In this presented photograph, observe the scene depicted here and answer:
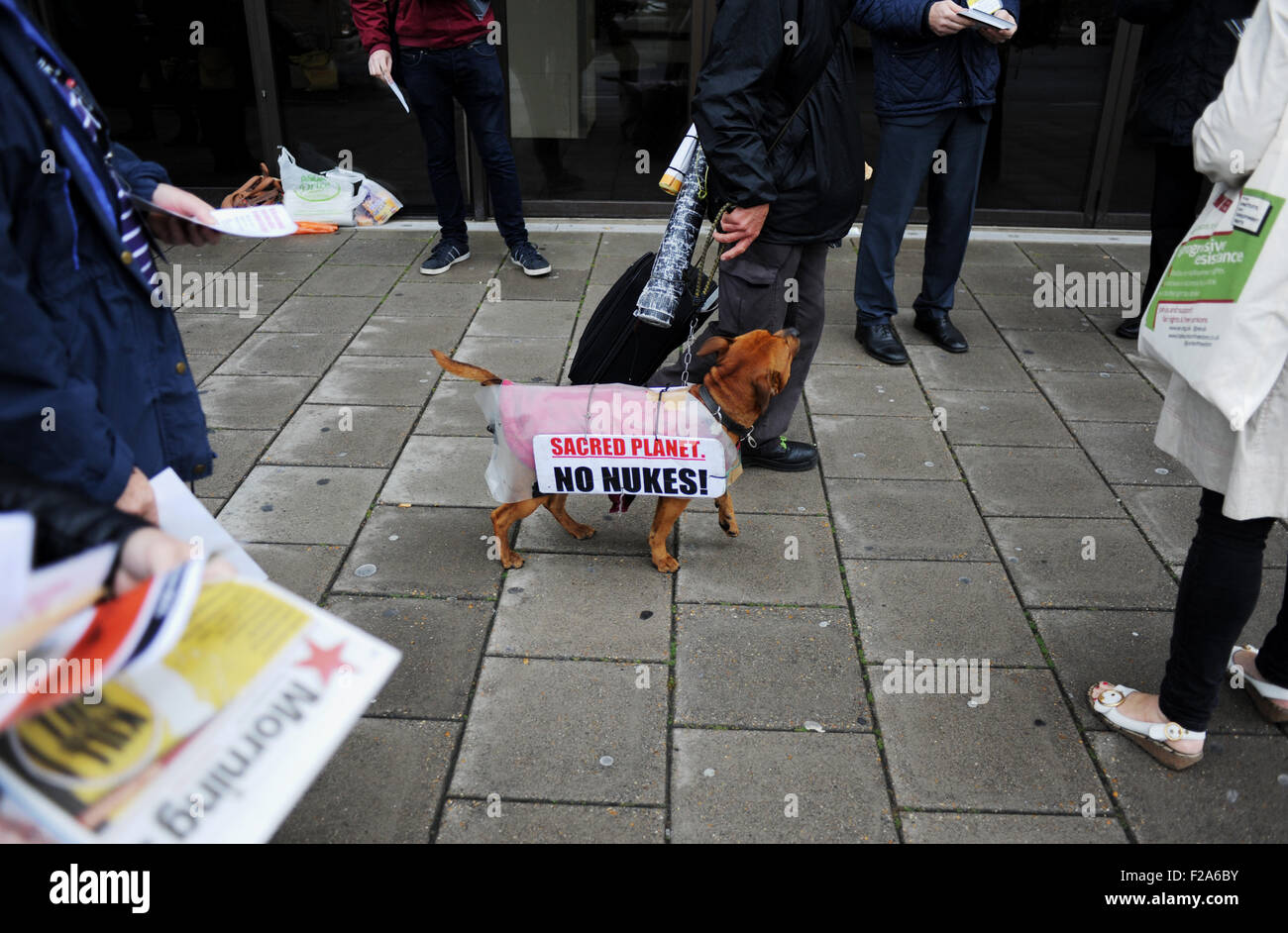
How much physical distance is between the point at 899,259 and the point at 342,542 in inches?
173

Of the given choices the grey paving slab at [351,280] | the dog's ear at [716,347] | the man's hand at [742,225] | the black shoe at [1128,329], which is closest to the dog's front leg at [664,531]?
the dog's ear at [716,347]

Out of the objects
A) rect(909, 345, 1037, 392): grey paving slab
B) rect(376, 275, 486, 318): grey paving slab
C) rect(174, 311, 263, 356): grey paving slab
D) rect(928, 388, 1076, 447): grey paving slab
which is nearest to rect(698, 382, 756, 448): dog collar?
rect(928, 388, 1076, 447): grey paving slab

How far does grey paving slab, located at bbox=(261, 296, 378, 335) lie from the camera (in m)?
5.32

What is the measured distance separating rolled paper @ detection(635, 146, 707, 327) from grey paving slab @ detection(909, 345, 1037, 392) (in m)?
1.98

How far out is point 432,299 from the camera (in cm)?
572

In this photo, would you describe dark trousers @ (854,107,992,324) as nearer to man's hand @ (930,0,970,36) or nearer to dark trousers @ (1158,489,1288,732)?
man's hand @ (930,0,970,36)

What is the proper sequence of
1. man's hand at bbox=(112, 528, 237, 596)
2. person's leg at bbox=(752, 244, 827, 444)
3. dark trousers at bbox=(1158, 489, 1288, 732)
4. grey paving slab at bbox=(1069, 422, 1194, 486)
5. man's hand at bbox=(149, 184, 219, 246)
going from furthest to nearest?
grey paving slab at bbox=(1069, 422, 1194, 486) → person's leg at bbox=(752, 244, 827, 444) → dark trousers at bbox=(1158, 489, 1288, 732) → man's hand at bbox=(149, 184, 219, 246) → man's hand at bbox=(112, 528, 237, 596)

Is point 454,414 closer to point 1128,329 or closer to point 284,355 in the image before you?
point 284,355

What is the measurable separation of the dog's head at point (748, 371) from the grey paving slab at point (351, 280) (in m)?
3.37

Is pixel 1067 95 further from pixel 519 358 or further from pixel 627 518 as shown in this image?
pixel 627 518

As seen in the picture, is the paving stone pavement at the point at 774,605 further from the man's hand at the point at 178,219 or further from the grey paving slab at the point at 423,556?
the man's hand at the point at 178,219

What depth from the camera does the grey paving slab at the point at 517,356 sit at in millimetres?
4754

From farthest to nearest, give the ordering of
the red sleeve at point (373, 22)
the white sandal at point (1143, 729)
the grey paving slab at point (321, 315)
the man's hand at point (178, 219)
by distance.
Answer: the red sleeve at point (373, 22) < the grey paving slab at point (321, 315) < the white sandal at point (1143, 729) < the man's hand at point (178, 219)

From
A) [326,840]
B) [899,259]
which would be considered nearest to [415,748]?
[326,840]
